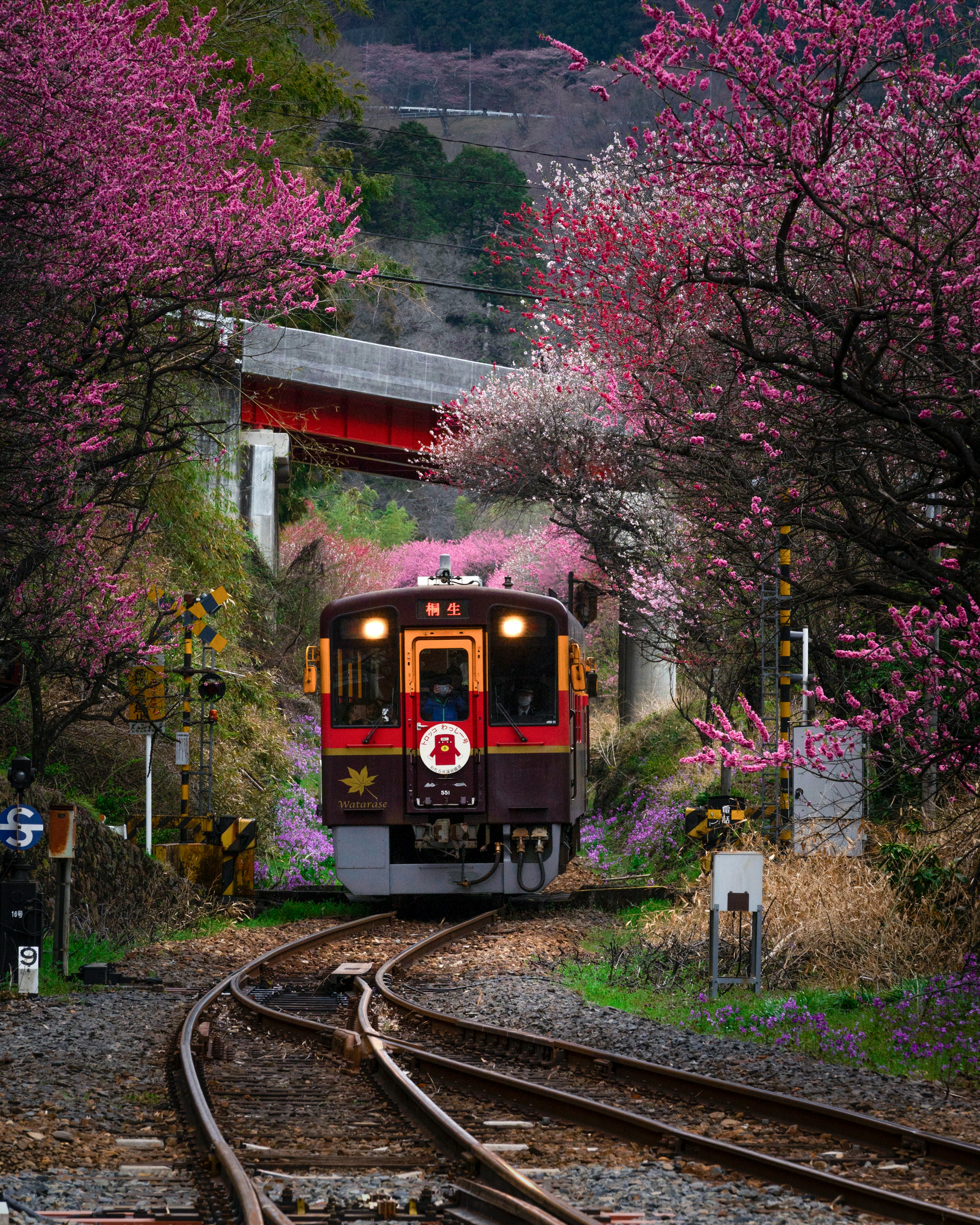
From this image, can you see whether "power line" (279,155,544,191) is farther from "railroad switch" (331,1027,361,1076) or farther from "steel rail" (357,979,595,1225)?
"steel rail" (357,979,595,1225)

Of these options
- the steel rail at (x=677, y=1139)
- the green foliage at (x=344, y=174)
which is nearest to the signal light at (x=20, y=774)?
the steel rail at (x=677, y=1139)

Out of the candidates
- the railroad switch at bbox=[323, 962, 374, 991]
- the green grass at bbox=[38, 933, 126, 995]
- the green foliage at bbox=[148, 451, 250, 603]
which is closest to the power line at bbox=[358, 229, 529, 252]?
the green foliage at bbox=[148, 451, 250, 603]

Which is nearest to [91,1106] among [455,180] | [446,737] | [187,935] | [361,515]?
[187,935]

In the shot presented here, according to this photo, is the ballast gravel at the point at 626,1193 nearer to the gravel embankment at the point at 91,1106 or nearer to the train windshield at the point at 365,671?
the gravel embankment at the point at 91,1106

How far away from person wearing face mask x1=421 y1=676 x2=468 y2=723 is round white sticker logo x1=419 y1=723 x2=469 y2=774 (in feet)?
→ 0.29

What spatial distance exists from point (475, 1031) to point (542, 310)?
15576 millimetres

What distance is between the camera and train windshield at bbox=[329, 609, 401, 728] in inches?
602

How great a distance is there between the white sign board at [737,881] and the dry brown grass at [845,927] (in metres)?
0.92

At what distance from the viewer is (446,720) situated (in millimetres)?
15172

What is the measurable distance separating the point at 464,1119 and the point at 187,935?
8102 millimetres

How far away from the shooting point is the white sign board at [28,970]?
1055 cm

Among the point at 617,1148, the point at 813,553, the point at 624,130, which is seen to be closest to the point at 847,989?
the point at 617,1148

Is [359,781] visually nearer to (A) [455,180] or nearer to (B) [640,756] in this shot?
(B) [640,756]

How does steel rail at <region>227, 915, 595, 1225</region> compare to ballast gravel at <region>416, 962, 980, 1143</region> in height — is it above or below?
above
